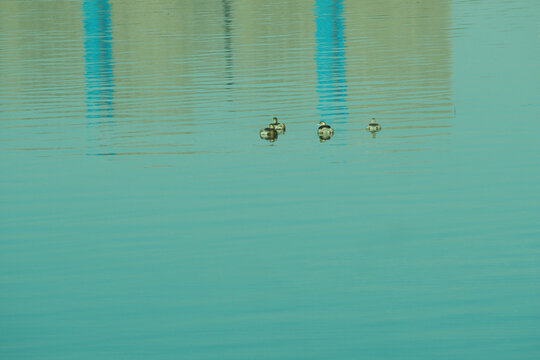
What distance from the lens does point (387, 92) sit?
42.2 m

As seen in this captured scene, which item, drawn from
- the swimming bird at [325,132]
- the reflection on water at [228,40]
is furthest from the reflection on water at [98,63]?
the swimming bird at [325,132]

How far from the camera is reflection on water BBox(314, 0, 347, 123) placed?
126 ft

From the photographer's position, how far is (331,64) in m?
53.0

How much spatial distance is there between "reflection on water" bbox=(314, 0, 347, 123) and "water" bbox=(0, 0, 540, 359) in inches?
10.9

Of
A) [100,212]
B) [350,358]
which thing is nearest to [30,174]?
[100,212]

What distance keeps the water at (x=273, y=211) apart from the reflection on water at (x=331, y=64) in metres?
0.28

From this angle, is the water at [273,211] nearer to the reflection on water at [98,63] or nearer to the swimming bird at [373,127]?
the swimming bird at [373,127]

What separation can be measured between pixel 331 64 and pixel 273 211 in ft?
95.6

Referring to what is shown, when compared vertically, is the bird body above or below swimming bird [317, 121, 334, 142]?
above

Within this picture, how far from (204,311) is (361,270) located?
10.6ft

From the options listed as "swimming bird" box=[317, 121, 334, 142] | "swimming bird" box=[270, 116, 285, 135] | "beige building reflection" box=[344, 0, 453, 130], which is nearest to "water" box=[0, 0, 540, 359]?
"beige building reflection" box=[344, 0, 453, 130]

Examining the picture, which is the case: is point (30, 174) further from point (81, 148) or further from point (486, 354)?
point (486, 354)

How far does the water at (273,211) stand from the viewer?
58.2 feet

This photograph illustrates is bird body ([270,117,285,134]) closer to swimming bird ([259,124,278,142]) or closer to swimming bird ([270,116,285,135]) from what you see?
swimming bird ([270,116,285,135])
